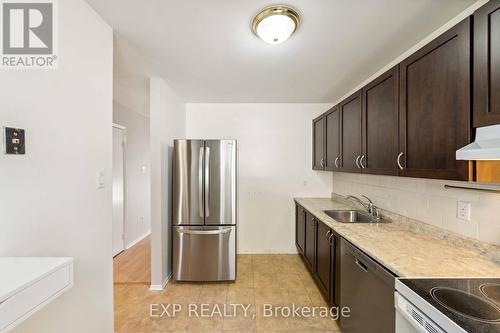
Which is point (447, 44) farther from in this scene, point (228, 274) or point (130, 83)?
point (130, 83)

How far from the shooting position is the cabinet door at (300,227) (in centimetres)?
290

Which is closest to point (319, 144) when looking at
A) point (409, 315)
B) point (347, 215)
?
point (347, 215)

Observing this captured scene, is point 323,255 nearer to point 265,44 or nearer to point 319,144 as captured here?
point 319,144

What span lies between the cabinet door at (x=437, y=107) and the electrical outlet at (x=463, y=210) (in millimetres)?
420

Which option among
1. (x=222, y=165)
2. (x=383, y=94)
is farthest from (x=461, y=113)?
(x=222, y=165)

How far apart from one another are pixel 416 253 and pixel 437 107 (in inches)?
35.3

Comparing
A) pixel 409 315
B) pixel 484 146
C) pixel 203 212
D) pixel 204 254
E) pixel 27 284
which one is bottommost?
pixel 204 254

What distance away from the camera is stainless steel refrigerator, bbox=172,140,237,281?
2541mm

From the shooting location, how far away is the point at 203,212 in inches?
100

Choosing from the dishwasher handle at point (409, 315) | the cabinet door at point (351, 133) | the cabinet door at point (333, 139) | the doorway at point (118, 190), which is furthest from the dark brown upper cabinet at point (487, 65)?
the doorway at point (118, 190)

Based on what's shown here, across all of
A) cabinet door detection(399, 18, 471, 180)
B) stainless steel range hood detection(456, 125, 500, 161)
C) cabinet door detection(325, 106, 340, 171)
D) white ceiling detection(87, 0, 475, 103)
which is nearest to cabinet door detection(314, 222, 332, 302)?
cabinet door detection(325, 106, 340, 171)

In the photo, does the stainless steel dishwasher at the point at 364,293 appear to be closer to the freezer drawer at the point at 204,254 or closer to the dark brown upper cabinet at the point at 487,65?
the dark brown upper cabinet at the point at 487,65

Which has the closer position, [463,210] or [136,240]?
[463,210]

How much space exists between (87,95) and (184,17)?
0.84 meters
